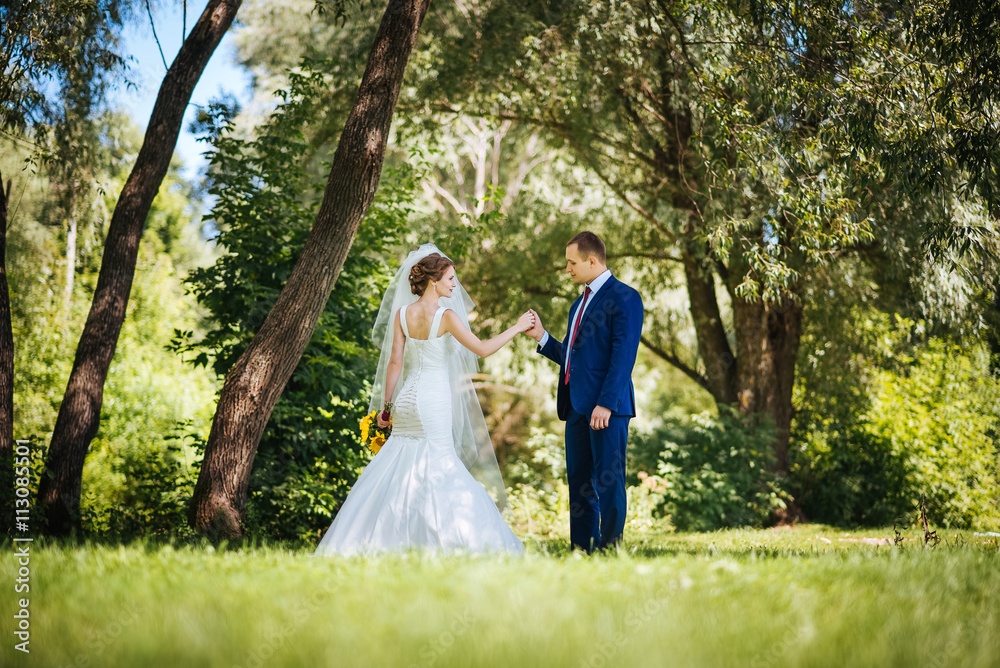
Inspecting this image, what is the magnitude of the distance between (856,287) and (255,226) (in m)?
9.11

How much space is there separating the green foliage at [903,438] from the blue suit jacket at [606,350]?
343 inches

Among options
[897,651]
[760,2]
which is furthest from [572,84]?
[897,651]

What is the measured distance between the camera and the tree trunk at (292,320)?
592 centimetres

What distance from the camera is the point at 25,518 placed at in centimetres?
618

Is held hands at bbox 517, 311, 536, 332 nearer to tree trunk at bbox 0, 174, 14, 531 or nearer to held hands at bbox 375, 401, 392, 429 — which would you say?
held hands at bbox 375, 401, 392, 429

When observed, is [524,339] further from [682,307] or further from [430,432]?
[430,432]

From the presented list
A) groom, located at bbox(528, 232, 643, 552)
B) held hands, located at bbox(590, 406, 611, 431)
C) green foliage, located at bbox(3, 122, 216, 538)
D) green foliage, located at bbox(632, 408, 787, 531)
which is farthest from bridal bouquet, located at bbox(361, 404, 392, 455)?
green foliage, located at bbox(632, 408, 787, 531)

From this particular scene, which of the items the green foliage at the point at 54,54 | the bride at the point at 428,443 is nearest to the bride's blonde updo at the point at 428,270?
the bride at the point at 428,443

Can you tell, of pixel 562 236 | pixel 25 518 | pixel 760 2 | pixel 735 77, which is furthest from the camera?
pixel 562 236

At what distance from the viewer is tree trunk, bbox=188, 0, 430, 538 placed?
5918 mm

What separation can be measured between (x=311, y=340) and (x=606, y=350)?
4320 millimetres

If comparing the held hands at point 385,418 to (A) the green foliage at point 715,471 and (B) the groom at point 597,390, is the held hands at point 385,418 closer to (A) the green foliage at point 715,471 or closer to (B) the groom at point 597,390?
(B) the groom at point 597,390

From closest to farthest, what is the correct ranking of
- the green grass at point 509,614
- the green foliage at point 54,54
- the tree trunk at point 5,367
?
the green grass at point 509,614 → the tree trunk at point 5,367 → the green foliage at point 54,54

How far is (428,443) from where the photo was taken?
5121mm
